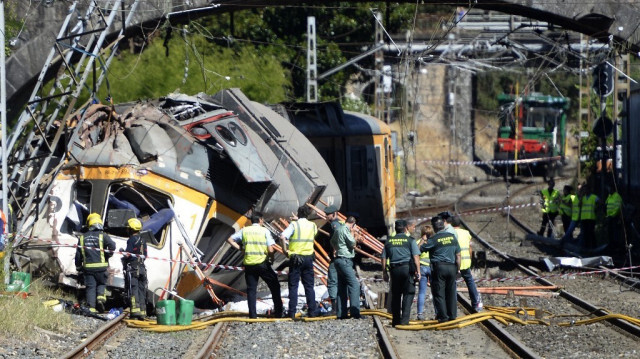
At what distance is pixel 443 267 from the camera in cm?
1469

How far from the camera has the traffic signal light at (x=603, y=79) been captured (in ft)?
83.5

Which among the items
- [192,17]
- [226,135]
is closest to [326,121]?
[192,17]

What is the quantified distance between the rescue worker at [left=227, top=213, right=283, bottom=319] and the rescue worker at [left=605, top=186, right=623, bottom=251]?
34.2 ft

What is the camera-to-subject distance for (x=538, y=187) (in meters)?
47.4

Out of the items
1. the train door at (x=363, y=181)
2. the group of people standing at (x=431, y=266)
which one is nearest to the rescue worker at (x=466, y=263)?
the group of people standing at (x=431, y=266)

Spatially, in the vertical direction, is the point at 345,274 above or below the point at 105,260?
below

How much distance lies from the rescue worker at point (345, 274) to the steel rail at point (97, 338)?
3189 millimetres

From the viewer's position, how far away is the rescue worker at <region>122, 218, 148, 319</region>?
50.3 feet

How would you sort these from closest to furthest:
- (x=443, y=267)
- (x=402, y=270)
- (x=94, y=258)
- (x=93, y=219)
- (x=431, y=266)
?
1. (x=443, y=267)
2. (x=402, y=270)
3. (x=431, y=266)
4. (x=94, y=258)
5. (x=93, y=219)

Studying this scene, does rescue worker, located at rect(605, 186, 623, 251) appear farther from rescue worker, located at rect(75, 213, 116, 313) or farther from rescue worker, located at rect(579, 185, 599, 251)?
rescue worker, located at rect(75, 213, 116, 313)

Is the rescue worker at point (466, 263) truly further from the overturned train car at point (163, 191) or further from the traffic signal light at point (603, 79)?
the traffic signal light at point (603, 79)

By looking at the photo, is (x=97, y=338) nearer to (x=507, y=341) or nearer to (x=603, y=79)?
(x=507, y=341)

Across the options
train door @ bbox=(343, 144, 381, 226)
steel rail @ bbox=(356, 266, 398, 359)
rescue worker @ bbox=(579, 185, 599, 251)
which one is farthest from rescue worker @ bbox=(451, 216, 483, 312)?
rescue worker @ bbox=(579, 185, 599, 251)

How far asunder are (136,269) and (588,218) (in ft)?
42.8
